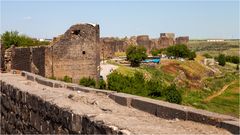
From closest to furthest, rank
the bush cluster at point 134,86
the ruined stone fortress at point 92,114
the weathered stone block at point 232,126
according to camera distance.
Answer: the weathered stone block at point 232,126, the ruined stone fortress at point 92,114, the bush cluster at point 134,86

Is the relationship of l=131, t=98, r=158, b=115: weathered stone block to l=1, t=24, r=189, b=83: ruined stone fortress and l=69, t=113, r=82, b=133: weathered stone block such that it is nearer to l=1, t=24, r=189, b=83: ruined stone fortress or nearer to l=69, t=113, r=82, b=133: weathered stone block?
l=69, t=113, r=82, b=133: weathered stone block

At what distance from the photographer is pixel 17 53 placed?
2175cm

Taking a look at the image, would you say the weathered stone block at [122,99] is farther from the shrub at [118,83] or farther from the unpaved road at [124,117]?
the shrub at [118,83]

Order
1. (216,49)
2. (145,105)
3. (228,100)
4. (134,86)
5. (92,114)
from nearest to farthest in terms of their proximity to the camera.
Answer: (92,114), (145,105), (134,86), (228,100), (216,49)

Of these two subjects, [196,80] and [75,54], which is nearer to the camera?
[75,54]

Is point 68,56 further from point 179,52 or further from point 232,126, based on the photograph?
point 179,52

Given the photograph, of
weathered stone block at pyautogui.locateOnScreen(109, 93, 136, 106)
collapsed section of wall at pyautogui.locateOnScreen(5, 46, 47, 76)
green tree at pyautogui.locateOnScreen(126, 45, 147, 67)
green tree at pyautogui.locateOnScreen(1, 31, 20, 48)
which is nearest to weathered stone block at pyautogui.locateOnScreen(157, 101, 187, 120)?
weathered stone block at pyautogui.locateOnScreen(109, 93, 136, 106)

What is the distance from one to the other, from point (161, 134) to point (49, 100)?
7.55 ft

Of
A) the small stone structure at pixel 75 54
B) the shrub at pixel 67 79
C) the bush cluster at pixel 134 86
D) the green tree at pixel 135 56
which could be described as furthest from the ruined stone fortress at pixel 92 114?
the green tree at pixel 135 56

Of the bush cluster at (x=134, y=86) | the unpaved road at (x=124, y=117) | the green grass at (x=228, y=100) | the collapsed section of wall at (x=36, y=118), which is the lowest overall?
the green grass at (x=228, y=100)

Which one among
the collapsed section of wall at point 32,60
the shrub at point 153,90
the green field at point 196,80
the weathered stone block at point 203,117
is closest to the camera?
the weathered stone block at point 203,117

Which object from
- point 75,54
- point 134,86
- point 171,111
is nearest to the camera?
point 171,111

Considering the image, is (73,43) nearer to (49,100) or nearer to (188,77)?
(49,100)

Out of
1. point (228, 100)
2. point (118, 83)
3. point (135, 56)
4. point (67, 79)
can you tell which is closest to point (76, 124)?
point (118, 83)
